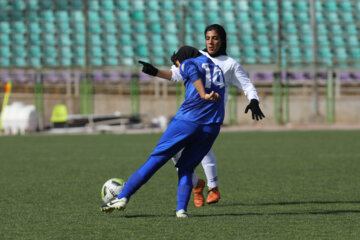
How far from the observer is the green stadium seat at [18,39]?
1253 inches

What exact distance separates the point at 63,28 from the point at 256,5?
9.00 m

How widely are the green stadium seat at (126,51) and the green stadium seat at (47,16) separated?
11.6 ft

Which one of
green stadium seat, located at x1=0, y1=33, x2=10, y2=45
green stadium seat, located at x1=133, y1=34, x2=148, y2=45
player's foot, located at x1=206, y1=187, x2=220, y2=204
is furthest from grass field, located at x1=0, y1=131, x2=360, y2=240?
green stadium seat, located at x1=0, y1=33, x2=10, y2=45

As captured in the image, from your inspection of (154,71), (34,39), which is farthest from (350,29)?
(154,71)

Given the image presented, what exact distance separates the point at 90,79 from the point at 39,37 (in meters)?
3.90

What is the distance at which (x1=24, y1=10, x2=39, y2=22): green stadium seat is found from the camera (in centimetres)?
3225

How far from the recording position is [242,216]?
6.49m

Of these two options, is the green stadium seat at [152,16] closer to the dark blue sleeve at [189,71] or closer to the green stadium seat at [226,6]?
the green stadium seat at [226,6]

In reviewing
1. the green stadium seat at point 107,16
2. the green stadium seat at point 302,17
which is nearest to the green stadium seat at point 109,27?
the green stadium seat at point 107,16

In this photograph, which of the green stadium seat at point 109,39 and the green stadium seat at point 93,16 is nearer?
the green stadium seat at point 109,39

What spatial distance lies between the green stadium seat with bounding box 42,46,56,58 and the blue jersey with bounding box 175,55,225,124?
86.7 ft

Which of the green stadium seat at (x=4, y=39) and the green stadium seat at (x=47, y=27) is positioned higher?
the green stadium seat at (x=47, y=27)

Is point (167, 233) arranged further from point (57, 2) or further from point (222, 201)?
point (57, 2)

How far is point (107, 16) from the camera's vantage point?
106ft
